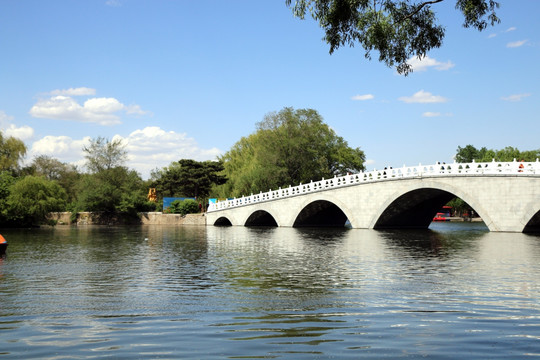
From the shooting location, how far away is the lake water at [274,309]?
21.8 feet

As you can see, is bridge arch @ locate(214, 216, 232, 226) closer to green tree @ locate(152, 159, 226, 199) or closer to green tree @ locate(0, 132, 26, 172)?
green tree @ locate(152, 159, 226, 199)

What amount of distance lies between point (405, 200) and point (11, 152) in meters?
46.6

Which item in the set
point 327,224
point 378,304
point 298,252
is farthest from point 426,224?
point 378,304

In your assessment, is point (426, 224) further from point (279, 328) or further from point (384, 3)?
point (279, 328)

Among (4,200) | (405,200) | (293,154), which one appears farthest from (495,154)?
(4,200)

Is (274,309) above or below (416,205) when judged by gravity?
below

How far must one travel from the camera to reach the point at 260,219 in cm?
5284

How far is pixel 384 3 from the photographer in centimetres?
1301

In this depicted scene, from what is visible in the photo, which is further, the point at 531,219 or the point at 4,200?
the point at 4,200

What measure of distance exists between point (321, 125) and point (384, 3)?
4527 cm

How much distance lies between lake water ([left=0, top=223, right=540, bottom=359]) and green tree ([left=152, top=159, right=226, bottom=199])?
53.1 meters

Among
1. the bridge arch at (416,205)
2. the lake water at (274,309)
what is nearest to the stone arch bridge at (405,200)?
the bridge arch at (416,205)

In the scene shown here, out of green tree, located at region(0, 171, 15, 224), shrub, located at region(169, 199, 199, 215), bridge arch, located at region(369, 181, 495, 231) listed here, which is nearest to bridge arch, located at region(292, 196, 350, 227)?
bridge arch, located at region(369, 181, 495, 231)

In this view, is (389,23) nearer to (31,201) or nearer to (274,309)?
(274,309)
